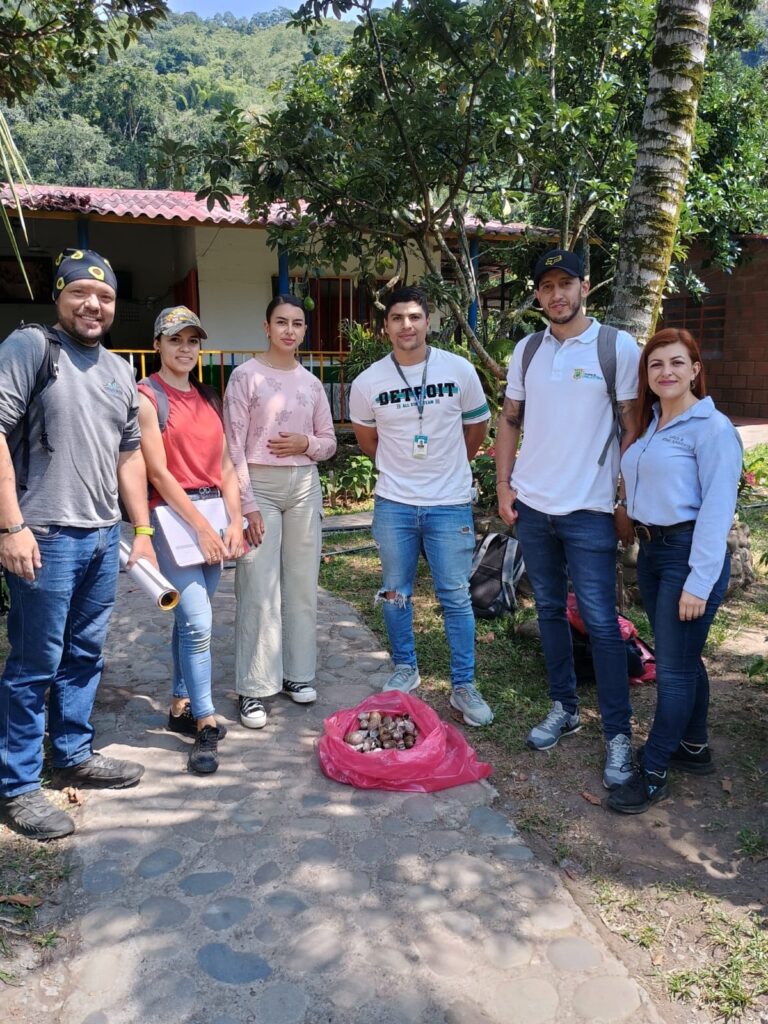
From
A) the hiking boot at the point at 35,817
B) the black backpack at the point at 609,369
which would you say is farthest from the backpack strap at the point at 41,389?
the black backpack at the point at 609,369

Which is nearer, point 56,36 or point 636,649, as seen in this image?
point 636,649

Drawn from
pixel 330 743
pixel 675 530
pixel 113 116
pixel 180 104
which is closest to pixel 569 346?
pixel 675 530

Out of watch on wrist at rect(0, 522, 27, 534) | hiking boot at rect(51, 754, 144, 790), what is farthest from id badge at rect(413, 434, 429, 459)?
hiking boot at rect(51, 754, 144, 790)

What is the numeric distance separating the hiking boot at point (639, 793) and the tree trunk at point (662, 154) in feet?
8.20

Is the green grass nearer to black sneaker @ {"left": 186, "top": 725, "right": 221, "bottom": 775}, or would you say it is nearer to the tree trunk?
black sneaker @ {"left": 186, "top": 725, "right": 221, "bottom": 775}

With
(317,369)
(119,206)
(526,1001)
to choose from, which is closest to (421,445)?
(526,1001)

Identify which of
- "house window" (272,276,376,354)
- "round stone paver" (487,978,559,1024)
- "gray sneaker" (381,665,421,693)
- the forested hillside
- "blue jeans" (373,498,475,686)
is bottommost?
"round stone paver" (487,978,559,1024)

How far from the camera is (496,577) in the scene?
15.5ft

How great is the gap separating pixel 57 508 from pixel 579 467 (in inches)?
73.4

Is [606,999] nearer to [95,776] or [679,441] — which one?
[679,441]

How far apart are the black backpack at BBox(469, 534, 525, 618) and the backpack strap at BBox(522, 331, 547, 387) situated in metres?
1.75

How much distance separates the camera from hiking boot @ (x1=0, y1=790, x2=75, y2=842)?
2592 mm

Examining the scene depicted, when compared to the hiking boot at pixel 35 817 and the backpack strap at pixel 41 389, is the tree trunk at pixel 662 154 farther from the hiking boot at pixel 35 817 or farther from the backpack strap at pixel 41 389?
the hiking boot at pixel 35 817

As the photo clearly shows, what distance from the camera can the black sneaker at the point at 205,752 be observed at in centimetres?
303
